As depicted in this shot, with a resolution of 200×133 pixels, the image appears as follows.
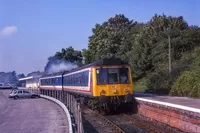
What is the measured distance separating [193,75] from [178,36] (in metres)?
20.1

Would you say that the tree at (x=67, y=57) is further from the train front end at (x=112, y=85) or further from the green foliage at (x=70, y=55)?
the train front end at (x=112, y=85)

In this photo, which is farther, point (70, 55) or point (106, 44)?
point (70, 55)

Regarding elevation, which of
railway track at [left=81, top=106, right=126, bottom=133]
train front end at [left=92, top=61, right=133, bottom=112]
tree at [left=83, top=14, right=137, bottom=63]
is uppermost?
tree at [left=83, top=14, right=137, bottom=63]

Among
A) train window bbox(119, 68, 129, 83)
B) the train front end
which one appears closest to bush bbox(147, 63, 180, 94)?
train window bbox(119, 68, 129, 83)

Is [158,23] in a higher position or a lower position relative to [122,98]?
higher

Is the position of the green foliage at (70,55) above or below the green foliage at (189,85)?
above

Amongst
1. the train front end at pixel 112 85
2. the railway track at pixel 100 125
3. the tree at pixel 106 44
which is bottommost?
the railway track at pixel 100 125

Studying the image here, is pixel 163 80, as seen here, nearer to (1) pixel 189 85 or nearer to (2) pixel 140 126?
(1) pixel 189 85

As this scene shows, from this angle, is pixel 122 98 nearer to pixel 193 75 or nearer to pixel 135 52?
pixel 193 75

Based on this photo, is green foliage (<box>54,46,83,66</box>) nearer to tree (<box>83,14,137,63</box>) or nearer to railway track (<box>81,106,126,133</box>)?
tree (<box>83,14,137,63</box>)

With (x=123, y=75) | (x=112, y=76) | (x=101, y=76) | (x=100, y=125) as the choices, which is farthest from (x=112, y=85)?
(x=100, y=125)

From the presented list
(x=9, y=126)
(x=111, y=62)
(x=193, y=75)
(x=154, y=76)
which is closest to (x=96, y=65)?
(x=111, y=62)

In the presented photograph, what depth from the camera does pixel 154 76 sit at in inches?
1550

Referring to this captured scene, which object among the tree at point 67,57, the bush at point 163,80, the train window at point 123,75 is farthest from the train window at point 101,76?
the tree at point 67,57
